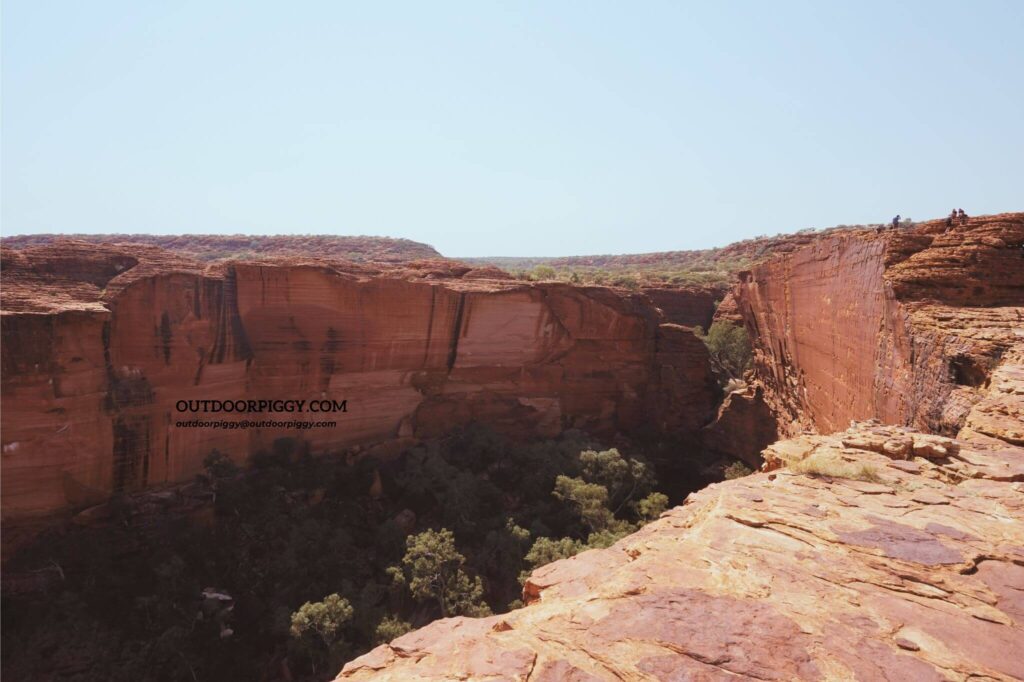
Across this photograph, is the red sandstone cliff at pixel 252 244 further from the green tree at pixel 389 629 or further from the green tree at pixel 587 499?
the green tree at pixel 389 629

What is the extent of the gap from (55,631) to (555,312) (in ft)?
59.9

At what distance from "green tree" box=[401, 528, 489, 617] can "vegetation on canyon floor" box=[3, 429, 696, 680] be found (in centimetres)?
4

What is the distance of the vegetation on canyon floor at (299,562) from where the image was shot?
12109 millimetres

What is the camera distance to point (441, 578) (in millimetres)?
13438

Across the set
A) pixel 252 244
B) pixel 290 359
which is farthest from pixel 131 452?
pixel 252 244

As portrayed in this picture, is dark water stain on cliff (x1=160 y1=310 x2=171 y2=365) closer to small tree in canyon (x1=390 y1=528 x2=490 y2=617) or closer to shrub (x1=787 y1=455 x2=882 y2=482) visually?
small tree in canyon (x1=390 y1=528 x2=490 y2=617)

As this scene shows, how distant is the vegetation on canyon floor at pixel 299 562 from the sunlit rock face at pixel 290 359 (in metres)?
1.65

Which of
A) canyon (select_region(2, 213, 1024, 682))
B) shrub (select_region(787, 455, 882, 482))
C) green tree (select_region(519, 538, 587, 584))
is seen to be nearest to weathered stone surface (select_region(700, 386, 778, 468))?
canyon (select_region(2, 213, 1024, 682))

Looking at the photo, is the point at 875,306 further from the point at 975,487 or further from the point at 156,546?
the point at 156,546

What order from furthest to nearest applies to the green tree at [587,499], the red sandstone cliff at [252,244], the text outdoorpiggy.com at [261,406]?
the red sandstone cliff at [252,244]
the text outdoorpiggy.com at [261,406]
the green tree at [587,499]

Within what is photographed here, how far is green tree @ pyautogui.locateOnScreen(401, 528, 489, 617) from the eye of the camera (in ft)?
42.6

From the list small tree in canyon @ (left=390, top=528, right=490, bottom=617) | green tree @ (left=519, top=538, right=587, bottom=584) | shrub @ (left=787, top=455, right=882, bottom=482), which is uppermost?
A: shrub @ (left=787, top=455, right=882, bottom=482)

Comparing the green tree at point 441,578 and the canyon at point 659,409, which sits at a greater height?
the canyon at point 659,409

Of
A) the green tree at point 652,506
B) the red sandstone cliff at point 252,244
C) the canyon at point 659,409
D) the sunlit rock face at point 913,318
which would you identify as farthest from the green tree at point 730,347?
the red sandstone cliff at point 252,244
